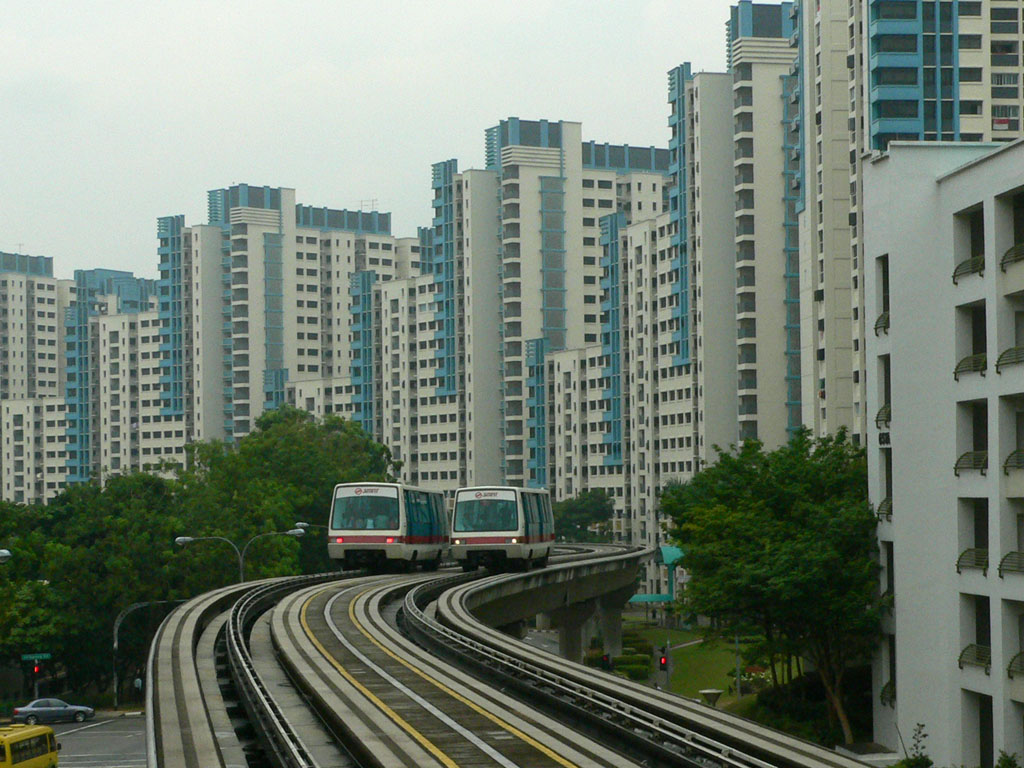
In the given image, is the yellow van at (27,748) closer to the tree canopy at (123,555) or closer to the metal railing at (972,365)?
the tree canopy at (123,555)

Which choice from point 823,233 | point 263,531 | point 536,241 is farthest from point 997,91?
point 536,241

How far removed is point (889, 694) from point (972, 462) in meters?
8.47

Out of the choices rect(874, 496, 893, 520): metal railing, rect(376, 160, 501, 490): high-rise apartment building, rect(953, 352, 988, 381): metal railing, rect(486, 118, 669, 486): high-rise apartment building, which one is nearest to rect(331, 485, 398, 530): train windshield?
rect(874, 496, 893, 520): metal railing

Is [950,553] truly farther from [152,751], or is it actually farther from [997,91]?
[997,91]

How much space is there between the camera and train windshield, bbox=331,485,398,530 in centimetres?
5762

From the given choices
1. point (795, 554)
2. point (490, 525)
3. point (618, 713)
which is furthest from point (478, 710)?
point (490, 525)

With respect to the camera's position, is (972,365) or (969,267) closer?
(972,365)

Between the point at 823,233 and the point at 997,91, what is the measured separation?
52.2ft

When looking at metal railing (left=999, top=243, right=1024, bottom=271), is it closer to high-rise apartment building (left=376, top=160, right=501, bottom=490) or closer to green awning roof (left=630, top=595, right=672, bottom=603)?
green awning roof (left=630, top=595, right=672, bottom=603)

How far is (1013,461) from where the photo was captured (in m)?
41.8

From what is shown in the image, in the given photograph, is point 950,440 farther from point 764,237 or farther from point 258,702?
point 764,237

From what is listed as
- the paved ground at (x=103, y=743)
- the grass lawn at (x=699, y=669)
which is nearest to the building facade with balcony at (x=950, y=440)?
the paved ground at (x=103, y=743)

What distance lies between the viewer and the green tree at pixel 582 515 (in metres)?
146

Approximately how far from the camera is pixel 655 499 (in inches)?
5650
